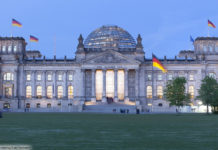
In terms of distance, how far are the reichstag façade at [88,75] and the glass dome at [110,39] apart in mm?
15950

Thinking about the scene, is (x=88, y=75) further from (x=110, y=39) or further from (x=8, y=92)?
(x=8, y=92)

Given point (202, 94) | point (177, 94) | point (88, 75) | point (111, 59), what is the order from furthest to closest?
1. point (88, 75)
2. point (111, 59)
3. point (202, 94)
4. point (177, 94)

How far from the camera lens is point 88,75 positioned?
390 ft

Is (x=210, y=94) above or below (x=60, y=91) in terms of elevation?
below

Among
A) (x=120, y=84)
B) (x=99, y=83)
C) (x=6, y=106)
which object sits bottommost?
(x=6, y=106)

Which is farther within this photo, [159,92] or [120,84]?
[159,92]

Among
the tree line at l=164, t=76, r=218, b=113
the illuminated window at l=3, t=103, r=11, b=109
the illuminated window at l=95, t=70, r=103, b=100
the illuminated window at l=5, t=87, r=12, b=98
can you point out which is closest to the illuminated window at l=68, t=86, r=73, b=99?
the illuminated window at l=95, t=70, r=103, b=100

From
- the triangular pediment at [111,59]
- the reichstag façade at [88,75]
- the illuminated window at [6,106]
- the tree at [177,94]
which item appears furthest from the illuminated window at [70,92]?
the tree at [177,94]

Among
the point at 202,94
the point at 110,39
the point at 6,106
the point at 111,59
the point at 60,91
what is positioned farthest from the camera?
the point at 110,39

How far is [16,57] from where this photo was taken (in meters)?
120

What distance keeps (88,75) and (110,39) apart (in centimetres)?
2271

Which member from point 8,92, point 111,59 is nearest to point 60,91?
point 8,92

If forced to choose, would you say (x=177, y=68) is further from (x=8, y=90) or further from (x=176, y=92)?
(x=8, y=90)
